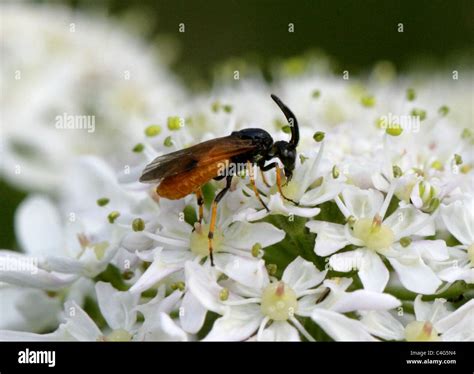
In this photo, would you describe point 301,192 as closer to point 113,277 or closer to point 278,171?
point 278,171

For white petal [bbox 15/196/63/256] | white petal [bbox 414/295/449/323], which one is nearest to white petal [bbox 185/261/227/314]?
white petal [bbox 414/295/449/323]

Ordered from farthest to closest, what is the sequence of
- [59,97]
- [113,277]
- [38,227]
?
[59,97] → [38,227] → [113,277]

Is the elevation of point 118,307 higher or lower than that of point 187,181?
lower

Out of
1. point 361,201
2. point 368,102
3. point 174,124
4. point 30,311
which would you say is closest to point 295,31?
point 368,102

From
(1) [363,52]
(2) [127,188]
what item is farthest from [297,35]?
(2) [127,188]

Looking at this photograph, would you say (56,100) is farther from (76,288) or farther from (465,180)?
(465,180)

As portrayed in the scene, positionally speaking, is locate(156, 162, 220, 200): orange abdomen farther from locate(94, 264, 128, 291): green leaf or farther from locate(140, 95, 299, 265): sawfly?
locate(94, 264, 128, 291): green leaf
